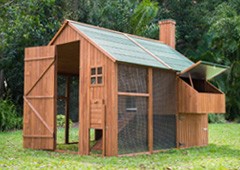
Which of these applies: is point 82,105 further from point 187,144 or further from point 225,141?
point 225,141

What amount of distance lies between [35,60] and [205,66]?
5.27m

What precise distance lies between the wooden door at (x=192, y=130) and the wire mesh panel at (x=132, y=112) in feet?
6.02

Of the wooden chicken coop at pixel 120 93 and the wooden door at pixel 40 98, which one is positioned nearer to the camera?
the wooden chicken coop at pixel 120 93

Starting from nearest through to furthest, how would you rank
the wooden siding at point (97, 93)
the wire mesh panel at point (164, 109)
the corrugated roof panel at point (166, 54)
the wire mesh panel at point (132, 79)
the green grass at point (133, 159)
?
the green grass at point (133, 159)
the wooden siding at point (97, 93)
the wire mesh panel at point (132, 79)
the wire mesh panel at point (164, 109)
the corrugated roof panel at point (166, 54)

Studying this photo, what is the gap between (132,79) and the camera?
1023 cm

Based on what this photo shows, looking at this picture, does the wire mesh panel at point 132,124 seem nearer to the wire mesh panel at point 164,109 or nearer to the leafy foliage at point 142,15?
the wire mesh panel at point 164,109

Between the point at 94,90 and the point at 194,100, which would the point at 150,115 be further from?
the point at 94,90

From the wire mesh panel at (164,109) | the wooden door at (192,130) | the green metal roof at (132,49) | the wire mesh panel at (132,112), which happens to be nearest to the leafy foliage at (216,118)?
the wooden door at (192,130)

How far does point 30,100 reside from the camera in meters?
12.0

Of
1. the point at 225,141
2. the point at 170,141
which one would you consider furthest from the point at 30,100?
the point at 225,141

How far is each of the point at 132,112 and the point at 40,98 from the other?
3.19 m

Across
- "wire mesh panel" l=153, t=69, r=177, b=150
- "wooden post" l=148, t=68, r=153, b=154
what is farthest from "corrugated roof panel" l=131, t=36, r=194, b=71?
"wooden post" l=148, t=68, r=153, b=154

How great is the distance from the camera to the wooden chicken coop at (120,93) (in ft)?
32.3

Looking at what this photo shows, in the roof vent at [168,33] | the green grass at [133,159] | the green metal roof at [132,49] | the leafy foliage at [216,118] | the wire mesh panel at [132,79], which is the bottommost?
the green grass at [133,159]
